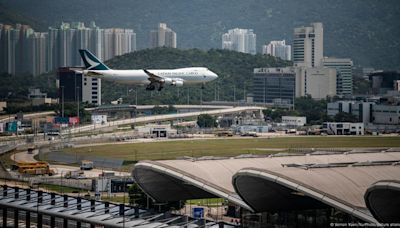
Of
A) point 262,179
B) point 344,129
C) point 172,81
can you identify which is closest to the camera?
point 262,179

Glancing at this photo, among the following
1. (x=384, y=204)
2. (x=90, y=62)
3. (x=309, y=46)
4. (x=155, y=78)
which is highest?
(x=309, y=46)

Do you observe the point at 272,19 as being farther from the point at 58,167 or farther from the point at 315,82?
the point at 58,167

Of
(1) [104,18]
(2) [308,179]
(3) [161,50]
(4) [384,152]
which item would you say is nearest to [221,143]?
(4) [384,152]

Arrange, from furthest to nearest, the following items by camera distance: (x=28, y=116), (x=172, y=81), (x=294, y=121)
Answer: (x=294, y=121), (x=28, y=116), (x=172, y=81)

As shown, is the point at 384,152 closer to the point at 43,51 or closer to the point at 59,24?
the point at 43,51

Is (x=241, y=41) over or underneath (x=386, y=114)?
over

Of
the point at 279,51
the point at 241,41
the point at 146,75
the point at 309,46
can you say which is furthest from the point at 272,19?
the point at 146,75

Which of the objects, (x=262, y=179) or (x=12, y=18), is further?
(x=12, y=18)
